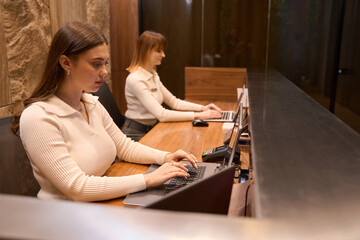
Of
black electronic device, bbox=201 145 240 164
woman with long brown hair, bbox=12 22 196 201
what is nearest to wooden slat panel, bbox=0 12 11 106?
woman with long brown hair, bbox=12 22 196 201

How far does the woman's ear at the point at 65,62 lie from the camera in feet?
4.38

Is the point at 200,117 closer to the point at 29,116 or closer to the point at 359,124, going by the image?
the point at 29,116

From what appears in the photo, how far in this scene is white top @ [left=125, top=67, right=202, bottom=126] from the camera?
2.57 meters

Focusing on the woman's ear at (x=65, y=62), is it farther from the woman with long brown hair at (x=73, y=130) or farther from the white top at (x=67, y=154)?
the white top at (x=67, y=154)

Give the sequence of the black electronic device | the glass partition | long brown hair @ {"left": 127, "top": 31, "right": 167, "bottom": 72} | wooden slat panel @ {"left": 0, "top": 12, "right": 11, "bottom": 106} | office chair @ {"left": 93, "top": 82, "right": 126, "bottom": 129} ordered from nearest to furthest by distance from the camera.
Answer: the black electronic device, wooden slat panel @ {"left": 0, "top": 12, "right": 11, "bottom": 106}, office chair @ {"left": 93, "top": 82, "right": 126, "bottom": 129}, long brown hair @ {"left": 127, "top": 31, "right": 167, "bottom": 72}, the glass partition

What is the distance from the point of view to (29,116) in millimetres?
1203

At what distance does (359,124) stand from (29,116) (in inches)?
157

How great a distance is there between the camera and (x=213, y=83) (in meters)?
3.48

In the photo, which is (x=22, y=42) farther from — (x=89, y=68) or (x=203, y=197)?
(x=203, y=197)

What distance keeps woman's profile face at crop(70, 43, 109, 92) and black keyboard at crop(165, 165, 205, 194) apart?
0.51 metres

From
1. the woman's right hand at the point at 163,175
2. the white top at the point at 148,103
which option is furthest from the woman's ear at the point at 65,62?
the white top at the point at 148,103

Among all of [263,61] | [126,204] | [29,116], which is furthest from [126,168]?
[263,61]

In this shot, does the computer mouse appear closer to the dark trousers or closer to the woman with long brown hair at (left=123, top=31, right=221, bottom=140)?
the woman with long brown hair at (left=123, top=31, right=221, bottom=140)

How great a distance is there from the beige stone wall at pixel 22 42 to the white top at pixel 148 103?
0.73 m
